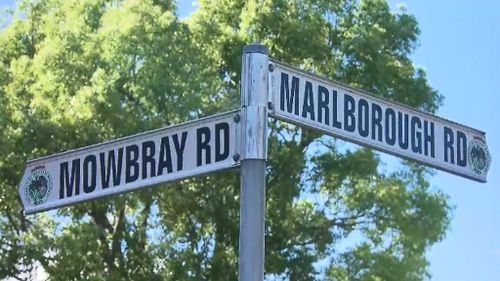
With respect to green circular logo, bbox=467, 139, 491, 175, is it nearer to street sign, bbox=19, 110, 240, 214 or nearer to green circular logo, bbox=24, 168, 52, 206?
street sign, bbox=19, 110, 240, 214

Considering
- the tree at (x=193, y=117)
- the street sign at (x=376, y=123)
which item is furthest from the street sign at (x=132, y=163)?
the tree at (x=193, y=117)

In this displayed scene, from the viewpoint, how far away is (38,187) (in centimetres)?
308

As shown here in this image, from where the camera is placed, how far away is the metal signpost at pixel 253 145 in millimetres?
2611

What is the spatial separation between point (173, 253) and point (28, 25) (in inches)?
153

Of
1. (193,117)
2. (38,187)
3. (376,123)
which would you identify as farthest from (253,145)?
(193,117)

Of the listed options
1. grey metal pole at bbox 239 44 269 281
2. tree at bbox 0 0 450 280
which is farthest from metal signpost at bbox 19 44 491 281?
tree at bbox 0 0 450 280

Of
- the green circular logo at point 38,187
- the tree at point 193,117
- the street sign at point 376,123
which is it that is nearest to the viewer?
→ the street sign at point 376,123

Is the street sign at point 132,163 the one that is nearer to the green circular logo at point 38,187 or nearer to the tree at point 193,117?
the green circular logo at point 38,187

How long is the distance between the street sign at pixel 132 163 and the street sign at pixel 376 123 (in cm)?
16

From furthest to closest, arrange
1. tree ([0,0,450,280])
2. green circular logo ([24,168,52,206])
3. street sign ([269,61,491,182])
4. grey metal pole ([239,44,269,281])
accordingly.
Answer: tree ([0,0,450,280])
green circular logo ([24,168,52,206])
street sign ([269,61,491,182])
grey metal pole ([239,44,269,281])

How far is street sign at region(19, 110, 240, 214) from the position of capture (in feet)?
9.06

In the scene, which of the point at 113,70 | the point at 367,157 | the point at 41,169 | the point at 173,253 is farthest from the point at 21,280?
the point at 41,169

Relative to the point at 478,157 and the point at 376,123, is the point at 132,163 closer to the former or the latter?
the point at 376,123

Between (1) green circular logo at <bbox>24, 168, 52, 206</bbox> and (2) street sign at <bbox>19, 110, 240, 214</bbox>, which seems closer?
(2) street sign at <bbox>19, 110, 240, 214</bbox>
